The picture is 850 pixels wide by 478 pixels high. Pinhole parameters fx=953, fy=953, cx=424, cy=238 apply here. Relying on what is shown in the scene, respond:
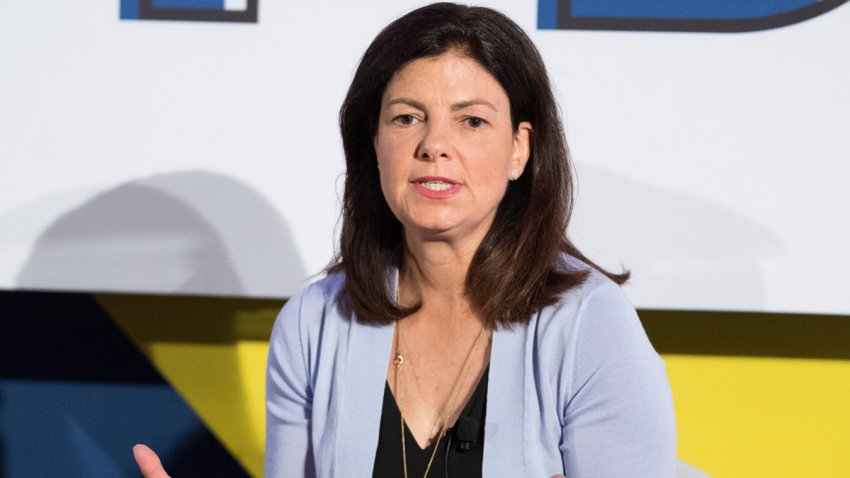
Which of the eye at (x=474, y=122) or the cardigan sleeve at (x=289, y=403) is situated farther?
the cardigan sleeve at (x=289, y=403)

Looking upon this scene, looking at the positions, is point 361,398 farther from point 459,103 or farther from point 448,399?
point 459,103

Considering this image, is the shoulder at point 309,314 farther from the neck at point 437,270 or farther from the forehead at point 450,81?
the forehead at point 450,81

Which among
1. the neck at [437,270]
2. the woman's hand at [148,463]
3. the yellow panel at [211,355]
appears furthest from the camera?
the yellow panel at [211,355]

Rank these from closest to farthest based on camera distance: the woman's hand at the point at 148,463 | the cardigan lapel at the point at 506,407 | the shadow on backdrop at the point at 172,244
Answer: the woman's hand at the point at 148,463
the cardigan lapel at the point at 506,407
the shadow on backdrop at the point at 172,244

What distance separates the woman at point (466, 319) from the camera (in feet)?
3.92

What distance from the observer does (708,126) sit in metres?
1.81

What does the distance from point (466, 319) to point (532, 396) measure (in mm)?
169

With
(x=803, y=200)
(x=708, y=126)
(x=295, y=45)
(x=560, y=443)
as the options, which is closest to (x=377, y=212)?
(x=560, y=443)

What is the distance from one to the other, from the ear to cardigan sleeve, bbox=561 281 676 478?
0.22m

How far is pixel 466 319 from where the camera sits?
133cm

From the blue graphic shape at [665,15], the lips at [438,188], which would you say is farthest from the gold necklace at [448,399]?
the blue graphic shape at [665,15]

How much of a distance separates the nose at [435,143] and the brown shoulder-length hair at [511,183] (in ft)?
0.33

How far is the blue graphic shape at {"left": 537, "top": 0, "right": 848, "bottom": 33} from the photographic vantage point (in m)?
1.80

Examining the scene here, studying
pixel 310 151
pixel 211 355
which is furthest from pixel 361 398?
pixel 211 355
